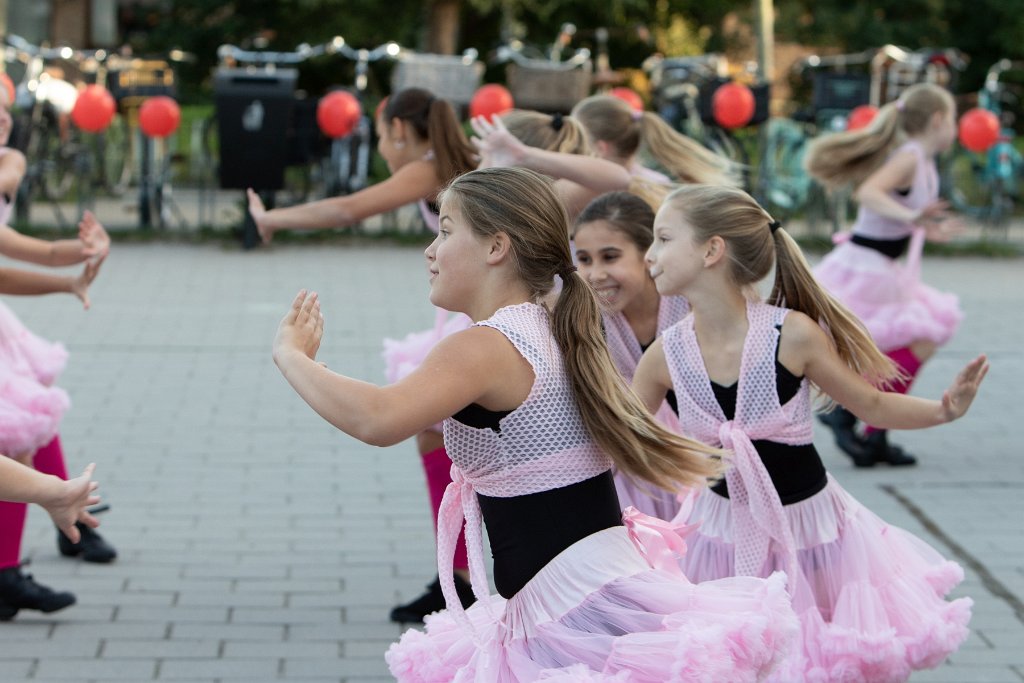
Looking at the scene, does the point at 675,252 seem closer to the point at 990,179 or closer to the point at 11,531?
the point at 11,531

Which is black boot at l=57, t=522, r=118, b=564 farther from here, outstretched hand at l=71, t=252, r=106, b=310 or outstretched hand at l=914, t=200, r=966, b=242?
outstretched hand at l=914, t=200, r=966, b=242

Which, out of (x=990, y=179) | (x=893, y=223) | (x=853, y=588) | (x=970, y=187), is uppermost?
(x=893, y=223)

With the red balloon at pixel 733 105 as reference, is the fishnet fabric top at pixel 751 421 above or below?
above

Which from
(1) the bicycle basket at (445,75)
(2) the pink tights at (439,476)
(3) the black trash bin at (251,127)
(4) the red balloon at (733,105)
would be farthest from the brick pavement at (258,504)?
(1) the bicycle basket at (445,75)

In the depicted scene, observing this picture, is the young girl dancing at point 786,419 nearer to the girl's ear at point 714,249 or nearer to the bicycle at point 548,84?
the girl's ear at point 714,249

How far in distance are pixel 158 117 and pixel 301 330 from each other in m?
10.6

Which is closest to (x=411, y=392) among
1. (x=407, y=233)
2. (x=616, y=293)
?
(x=616, y=293)

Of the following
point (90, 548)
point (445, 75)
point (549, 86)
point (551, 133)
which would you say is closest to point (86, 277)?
point (90, 548)

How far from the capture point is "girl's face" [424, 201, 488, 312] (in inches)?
113

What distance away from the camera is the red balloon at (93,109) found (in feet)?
41.9

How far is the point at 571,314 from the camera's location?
2.93 m

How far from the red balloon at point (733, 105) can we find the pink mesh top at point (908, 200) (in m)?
6.76

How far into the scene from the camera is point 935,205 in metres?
6.71

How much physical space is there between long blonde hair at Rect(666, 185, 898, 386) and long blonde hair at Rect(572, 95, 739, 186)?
1.45 m
